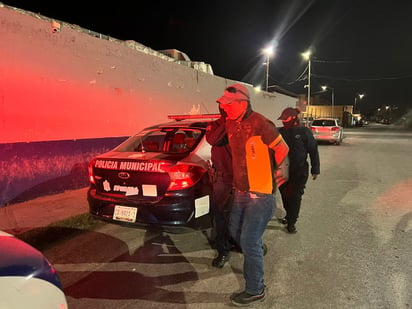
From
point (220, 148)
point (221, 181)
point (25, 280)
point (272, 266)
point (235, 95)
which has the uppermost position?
point (235, 95)

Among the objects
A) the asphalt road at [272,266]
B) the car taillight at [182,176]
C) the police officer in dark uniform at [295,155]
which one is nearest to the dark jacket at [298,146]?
the police officer in dark uniform at [295,155]

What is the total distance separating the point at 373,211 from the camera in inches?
221

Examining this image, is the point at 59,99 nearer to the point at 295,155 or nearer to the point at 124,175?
the point at 124,175

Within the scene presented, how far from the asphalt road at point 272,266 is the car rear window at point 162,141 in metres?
1.18

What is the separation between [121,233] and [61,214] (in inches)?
48.0

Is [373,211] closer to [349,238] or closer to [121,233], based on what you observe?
[349,238]

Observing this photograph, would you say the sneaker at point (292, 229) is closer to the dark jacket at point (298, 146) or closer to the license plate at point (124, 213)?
the dark jacket at point (298, 146)

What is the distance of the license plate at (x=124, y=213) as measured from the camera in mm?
3543

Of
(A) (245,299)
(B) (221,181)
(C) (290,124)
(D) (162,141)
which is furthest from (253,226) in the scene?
(D) (162,141)

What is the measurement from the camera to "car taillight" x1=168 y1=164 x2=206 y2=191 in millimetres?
3467

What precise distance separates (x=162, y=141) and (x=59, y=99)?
302 centimetres

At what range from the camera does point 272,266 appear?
3.54 meters

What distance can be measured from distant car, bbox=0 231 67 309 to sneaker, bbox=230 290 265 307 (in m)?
1.45

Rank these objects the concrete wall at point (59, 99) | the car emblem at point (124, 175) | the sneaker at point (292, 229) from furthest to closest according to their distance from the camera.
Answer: the concrete wall at point (59, 99)
the sneaker at point (292, 229)
the car emblem at point (124, 175)
